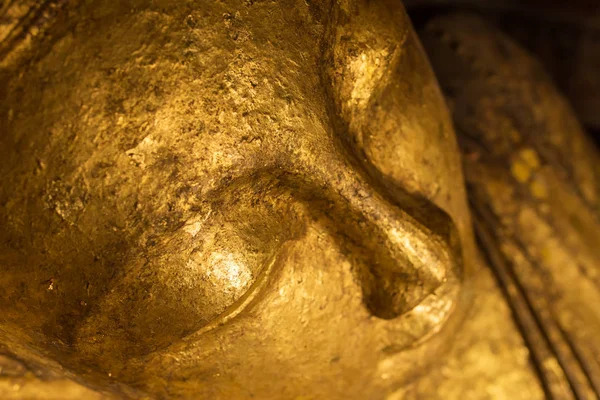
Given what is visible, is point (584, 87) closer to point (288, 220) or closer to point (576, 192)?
point (576, 192)

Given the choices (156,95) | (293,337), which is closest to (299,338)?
(293,337)

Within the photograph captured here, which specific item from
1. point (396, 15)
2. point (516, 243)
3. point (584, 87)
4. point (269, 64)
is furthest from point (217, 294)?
point (584, 87)

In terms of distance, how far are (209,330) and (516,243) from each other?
0.77m

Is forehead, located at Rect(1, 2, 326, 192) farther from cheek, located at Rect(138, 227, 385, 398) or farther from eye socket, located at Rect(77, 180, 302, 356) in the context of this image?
cheek, located at Rect(138, 227, 385, 398)

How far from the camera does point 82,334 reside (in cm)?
70

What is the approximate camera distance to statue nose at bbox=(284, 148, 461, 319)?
0.70m

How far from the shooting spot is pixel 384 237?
2.40ft

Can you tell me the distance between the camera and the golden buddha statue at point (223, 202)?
24.5 inches

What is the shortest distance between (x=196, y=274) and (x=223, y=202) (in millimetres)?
94

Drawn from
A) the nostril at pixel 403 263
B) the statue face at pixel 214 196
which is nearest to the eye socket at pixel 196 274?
the statue face at pixel 214 196

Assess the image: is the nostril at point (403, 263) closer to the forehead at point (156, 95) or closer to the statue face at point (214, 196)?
the statue face at point (214, 196)

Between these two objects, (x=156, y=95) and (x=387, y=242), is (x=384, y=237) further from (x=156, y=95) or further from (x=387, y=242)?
(x=156, y=95)

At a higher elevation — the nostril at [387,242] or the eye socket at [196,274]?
the eye socket at [196,274]

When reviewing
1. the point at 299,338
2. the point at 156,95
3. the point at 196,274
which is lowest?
the point at 299,338
